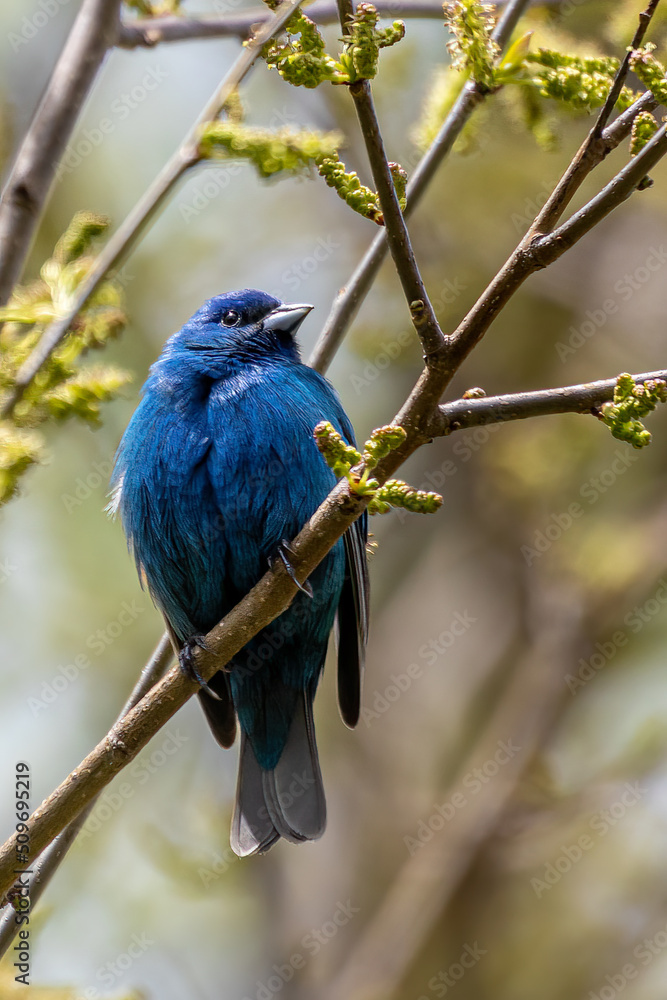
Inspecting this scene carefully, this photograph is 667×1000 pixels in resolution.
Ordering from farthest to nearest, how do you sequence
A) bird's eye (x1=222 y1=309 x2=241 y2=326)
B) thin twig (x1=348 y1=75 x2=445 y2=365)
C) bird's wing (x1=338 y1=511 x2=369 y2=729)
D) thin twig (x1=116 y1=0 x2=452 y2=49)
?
bird's eye (x1=222 y1=309 x2=241 y2=326) < bird's wing (x1=338 y1=511 x2=369 y2=729) < thin twig (x1=116 y1=0 x2=452 y2=49) < thin twig (x1=348 y1=75 x2=445 y2=365)

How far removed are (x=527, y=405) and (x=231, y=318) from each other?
269 centimetres

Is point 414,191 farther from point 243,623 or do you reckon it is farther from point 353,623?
point 353,623

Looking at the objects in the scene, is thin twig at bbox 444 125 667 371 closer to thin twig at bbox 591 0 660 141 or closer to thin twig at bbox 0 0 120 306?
thin twig at bbox 591 0 660 141

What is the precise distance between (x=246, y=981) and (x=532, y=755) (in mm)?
2830

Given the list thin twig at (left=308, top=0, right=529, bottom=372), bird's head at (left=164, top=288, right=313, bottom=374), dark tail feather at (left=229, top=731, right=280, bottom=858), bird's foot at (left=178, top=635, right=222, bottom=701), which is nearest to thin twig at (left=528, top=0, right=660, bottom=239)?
thin twig at (left=308, top=0, right=529, bottom=372)

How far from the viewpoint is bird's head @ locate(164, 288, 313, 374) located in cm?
483

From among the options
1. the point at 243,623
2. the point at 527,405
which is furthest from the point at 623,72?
the point at 243,623

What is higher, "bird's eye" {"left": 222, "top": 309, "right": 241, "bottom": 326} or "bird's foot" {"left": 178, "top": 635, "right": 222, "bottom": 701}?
"bird's eye" {"left": 222, "top": 309, "right": 241, "bottom": 326}

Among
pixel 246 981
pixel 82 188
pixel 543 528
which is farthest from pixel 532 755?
pixel 82 188

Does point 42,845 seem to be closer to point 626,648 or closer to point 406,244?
point 406,244

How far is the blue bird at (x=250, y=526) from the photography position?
14.1ft

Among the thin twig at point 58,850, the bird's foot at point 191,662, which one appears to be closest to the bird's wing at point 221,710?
the thin twig at point 58,850

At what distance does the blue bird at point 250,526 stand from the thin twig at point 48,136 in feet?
3.79

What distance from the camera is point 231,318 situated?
17.1 feet
